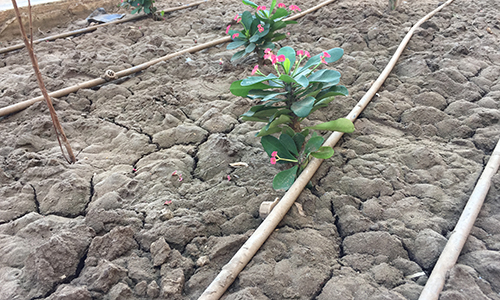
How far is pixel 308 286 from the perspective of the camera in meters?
1.29

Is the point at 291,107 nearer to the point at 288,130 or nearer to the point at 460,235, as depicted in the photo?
the point at 288,130

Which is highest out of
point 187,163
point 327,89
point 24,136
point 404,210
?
point 24,136

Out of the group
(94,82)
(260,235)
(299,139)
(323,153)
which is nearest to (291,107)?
(299,139)

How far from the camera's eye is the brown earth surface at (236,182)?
1.34 meters

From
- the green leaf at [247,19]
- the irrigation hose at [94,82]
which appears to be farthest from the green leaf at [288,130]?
the irrigation hose at [94,82]

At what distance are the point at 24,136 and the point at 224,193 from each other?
1511 millimetres

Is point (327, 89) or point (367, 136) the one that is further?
point (367, 136)

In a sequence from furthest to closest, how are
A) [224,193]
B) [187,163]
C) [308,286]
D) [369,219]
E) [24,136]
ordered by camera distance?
[24,136] → [187,163] → [224,193] → [369,219] → [308,286]

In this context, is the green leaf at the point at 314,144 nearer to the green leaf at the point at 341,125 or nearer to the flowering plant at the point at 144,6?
the green leaf at the point at 341,125

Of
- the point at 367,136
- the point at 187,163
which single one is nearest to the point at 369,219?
the point at 367,136

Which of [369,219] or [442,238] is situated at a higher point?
[369,219]

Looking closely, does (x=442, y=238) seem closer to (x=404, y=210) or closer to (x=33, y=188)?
(x=404, y=210)

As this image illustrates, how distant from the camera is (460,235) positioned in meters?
1.35

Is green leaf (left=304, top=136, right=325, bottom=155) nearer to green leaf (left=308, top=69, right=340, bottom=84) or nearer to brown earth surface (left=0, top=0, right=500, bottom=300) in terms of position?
brown earth surface (left=0, top=0, right=500, bottom=300)
